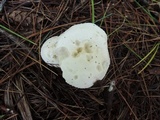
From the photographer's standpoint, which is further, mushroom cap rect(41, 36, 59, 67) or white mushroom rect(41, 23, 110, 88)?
mushroom cap rect(41, 36, 59, 67)

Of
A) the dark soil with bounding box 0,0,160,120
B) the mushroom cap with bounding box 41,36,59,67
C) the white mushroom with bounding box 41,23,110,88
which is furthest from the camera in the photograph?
the dark soil with bounding box 0,0,160,120

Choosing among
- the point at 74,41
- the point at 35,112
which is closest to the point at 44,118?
the point at 35,112

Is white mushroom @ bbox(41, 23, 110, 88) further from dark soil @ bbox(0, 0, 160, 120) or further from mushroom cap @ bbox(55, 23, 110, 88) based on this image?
dark soil @ bbox(0, 0, 160, 120)

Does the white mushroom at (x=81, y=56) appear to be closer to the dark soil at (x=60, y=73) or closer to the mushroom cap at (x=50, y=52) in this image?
the mushroom cap at (x=50, y=52)

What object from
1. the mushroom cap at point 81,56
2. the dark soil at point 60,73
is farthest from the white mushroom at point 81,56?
the dark soil at point 60,73

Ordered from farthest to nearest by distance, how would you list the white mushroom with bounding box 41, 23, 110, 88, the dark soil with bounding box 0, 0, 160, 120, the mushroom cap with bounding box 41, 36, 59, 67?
the dark soil with bounding box 0, 0, 160, 120 < the mushroom cap with bounding box 41, 36, 59, 67 < the white mushroom with bounding box 41, 23, 110, 88

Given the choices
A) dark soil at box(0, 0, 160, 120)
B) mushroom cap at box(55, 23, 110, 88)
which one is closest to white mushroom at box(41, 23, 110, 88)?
mushroom cap at box(55, 23, 110, 88)
